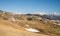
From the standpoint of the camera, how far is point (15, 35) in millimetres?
13211

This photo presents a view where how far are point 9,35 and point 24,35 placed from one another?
1528 mm

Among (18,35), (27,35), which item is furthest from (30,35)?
(18,35)

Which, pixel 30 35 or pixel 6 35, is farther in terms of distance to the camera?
pixel 30 35

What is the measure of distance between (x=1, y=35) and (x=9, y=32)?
1067 mm

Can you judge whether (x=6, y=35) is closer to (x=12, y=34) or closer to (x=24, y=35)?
(x=12, y=34)

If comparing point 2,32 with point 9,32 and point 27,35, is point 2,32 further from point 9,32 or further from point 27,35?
point 27,35

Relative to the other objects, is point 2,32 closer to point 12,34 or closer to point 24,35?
point 12,34

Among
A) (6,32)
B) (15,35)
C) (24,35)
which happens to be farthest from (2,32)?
(24,35)

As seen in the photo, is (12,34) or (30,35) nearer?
(12,34)

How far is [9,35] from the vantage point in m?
13.0

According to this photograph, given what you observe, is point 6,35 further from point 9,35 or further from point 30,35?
point 30,35

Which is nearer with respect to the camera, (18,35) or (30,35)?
(18,35)

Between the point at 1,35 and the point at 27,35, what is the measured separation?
2.52m

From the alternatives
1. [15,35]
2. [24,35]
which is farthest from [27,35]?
[15,35]
